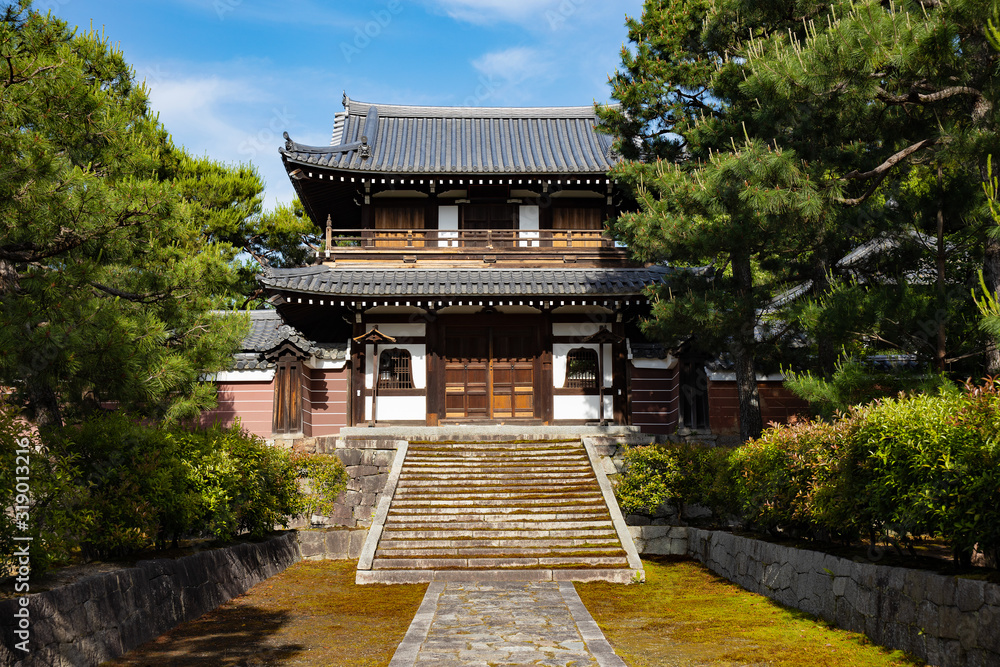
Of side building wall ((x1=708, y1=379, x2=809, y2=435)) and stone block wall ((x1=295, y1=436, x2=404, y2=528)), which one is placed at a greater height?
side building wall ((x1=708, y1=379, x2=809, y2=435))

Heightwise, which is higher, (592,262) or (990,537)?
(592,262)

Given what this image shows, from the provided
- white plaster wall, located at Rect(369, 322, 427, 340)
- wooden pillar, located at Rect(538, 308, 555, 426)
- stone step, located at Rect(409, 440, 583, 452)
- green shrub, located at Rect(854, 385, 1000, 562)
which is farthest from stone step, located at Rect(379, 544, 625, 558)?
white plaster wall, located at Rect(369, 322, 427, 340)

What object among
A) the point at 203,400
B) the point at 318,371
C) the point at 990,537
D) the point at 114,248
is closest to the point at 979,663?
the point at 990,537

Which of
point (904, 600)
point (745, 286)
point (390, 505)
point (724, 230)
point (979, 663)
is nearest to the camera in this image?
point (979, 663)

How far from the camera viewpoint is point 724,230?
37.5ft

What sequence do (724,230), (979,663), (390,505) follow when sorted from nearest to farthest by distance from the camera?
1. (979,663)
2. (724,230)
3. (390,505)

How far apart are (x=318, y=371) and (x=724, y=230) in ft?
36.2

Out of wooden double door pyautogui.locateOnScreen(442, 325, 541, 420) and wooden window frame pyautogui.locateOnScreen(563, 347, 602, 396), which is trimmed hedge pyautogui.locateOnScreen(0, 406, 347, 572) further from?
wooden window frame pyautogui.locateOnScreen(563, 347, 602, 396)

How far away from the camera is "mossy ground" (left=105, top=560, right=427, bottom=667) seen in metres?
6.20

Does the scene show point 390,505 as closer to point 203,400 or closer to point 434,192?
point 203,400

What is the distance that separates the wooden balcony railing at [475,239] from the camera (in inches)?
721

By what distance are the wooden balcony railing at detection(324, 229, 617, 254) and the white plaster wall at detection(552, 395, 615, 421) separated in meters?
4.02

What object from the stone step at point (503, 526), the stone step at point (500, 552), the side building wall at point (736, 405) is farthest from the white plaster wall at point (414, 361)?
the side building wall at point (736, 405)

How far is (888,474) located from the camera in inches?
239
